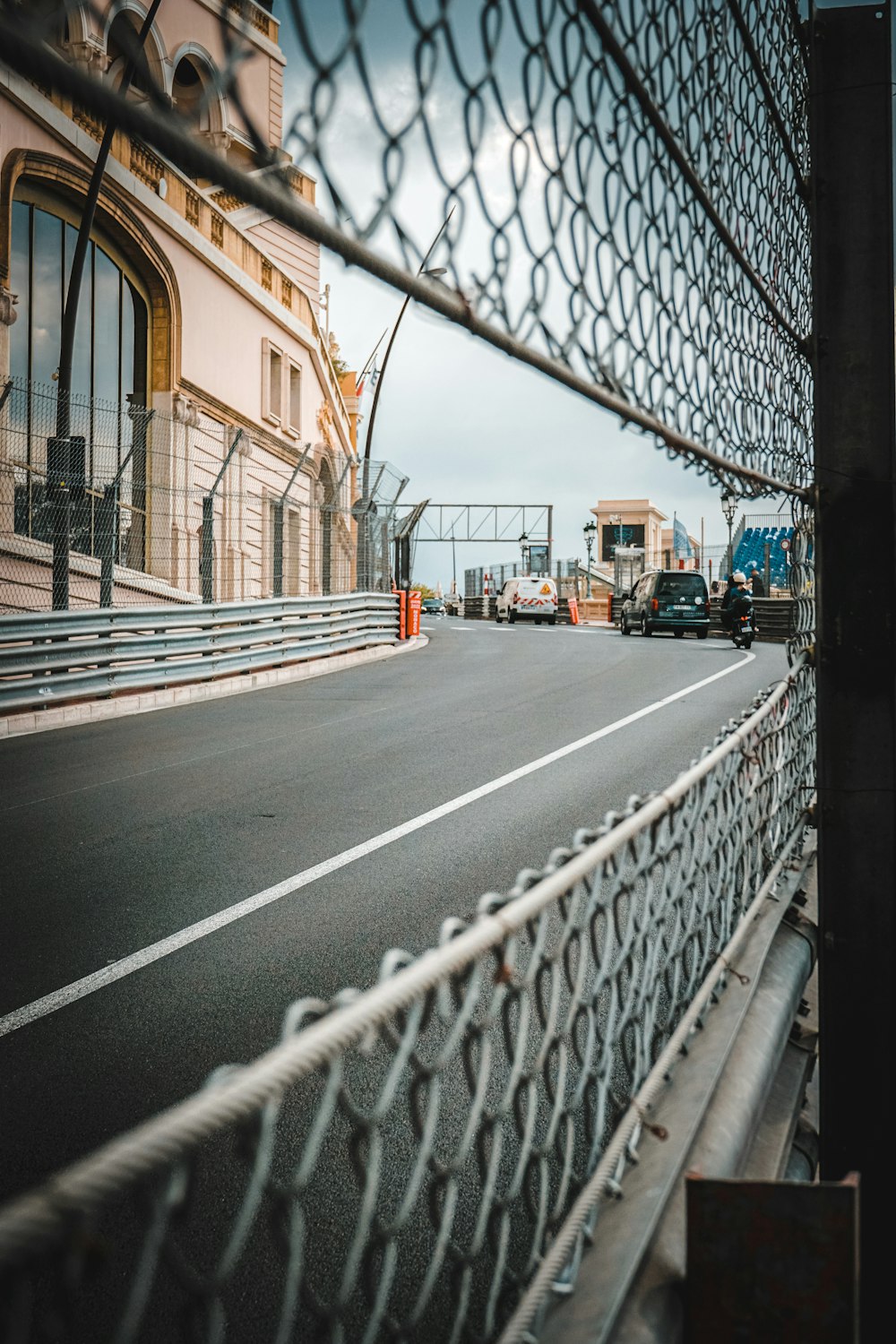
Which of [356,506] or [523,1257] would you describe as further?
[356,506]

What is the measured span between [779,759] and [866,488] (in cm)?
154

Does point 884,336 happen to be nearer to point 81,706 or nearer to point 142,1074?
point 142,1074

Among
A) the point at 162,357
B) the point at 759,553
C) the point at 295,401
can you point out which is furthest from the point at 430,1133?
the point at 759,553

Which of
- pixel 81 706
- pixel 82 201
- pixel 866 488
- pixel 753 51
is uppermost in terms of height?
pixel 82 201

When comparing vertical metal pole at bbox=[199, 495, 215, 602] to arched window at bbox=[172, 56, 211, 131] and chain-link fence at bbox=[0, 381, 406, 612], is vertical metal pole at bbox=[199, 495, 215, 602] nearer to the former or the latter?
chain-link fence at bbox=[0, 381, 406, 612]

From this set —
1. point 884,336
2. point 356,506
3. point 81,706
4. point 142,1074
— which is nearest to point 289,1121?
point 142,1074

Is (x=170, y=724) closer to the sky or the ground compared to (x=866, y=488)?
closer to the ground

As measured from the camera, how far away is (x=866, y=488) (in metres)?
3.16

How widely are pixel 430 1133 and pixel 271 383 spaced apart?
30035mm

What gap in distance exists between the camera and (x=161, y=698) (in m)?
13.2

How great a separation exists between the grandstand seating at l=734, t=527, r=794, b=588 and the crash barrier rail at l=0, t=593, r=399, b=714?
27.4m

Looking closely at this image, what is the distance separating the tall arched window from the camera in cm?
1160

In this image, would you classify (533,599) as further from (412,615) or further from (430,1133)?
(430,1133)

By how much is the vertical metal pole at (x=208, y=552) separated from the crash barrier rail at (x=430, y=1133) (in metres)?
10.9
